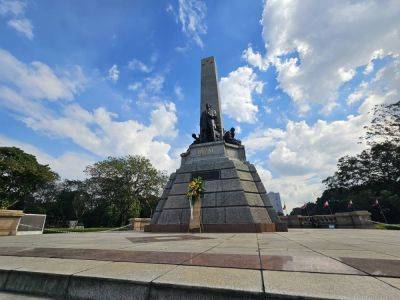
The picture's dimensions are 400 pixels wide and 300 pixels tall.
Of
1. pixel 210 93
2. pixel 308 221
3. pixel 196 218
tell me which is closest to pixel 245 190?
pixel 196 218

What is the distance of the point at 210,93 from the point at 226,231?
1393 centimetres

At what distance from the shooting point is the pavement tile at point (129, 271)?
2.97 metres

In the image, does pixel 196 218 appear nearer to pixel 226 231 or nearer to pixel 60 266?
pixel 226 231

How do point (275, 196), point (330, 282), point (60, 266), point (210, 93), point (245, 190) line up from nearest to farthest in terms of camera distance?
point (330, 282)
point (60, 266)
point (245, 190)
point (210, 93)
point (275, 196)

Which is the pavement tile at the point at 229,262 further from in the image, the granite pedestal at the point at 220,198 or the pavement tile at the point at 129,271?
the granite pedestal at the point at 220,198

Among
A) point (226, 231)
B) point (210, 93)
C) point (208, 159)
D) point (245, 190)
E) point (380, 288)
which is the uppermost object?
point (210, 93)

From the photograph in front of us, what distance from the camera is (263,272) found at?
3.06 metres

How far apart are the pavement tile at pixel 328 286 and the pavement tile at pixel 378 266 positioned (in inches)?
17.2

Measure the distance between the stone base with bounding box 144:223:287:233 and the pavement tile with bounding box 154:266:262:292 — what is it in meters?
9.71

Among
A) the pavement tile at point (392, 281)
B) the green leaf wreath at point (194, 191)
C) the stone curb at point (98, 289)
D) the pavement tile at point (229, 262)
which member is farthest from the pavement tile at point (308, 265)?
the green leaf wreath at point (194, 191)

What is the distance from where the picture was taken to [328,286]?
2457 mm

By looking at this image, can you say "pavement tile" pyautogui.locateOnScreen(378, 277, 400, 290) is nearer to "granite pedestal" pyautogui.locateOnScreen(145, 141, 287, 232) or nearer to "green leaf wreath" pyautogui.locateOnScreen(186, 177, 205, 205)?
"granite pedestal" pyautogui.locateOnScreen(145, 141, 287, 232)

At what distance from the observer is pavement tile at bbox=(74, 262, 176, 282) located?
297cm

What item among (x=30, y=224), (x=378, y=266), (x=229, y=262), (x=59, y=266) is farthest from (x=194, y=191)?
(x=30, y=224)
